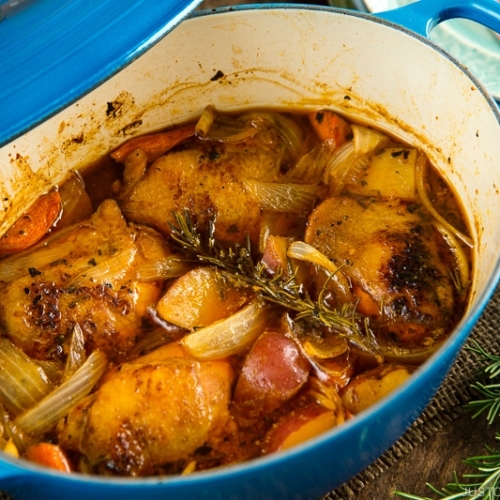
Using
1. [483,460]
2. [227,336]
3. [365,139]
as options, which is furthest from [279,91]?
[483,460]

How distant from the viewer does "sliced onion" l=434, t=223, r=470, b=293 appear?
2238 millimetres

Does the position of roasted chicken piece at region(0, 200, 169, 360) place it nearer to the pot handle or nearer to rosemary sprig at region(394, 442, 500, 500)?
rosemary sprig at region(394, 442, 500, 500)

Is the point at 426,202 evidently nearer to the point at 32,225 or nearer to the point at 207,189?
the point at 207,189

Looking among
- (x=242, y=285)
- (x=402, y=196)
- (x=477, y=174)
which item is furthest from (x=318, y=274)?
(x=477, y=174)

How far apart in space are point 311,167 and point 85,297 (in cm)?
84

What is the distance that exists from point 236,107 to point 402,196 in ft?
2.47

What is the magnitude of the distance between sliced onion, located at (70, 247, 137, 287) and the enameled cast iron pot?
18.4 inches

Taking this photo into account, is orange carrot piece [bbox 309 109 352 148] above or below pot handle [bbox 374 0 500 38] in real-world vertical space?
below

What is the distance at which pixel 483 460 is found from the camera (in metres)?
2.30

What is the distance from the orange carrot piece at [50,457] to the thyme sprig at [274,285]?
65cm

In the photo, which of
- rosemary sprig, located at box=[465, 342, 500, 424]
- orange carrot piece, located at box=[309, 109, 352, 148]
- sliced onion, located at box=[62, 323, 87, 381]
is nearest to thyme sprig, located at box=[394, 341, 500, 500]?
rosemary sprig, located at box=[465, 342, 500, 424]

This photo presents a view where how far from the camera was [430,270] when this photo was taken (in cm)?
218

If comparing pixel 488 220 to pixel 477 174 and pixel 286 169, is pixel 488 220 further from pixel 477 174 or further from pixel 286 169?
pixel 286 169

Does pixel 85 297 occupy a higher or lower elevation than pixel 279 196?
higher
